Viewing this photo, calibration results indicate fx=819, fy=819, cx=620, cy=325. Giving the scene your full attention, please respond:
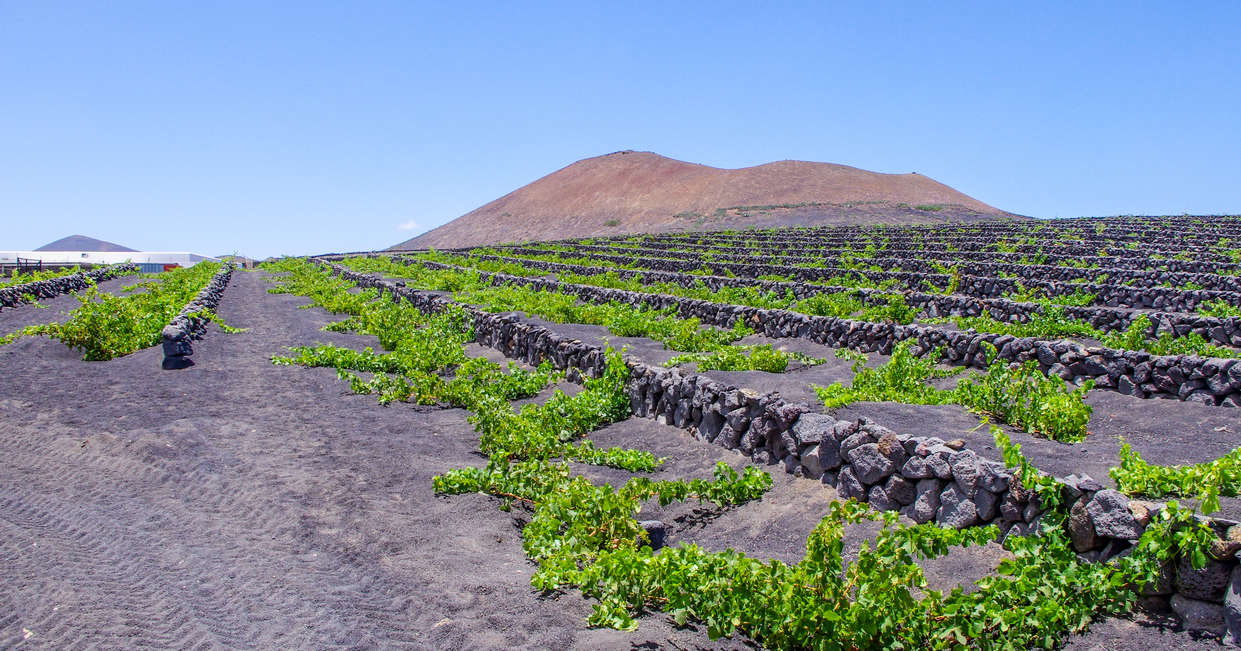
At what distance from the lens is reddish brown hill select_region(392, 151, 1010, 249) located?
81.4 metres

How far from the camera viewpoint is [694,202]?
98.5m

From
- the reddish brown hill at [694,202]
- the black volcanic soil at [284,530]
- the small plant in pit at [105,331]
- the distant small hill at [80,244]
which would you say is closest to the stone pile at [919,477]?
the black volcanic soil at [284,530]

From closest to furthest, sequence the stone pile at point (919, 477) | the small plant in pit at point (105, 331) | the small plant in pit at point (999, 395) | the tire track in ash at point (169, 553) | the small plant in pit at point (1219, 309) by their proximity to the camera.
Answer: the stone pile at point (919, 477), the tire track in ash at point (169, 553), the small plant in pit at point (999, 395), the small plant in pit at point (1219, 309), the small plant in pit at point (105, 331)

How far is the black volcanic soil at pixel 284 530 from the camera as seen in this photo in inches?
218

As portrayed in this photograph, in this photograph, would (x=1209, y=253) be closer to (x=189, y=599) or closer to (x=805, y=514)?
(x=805, y=514)

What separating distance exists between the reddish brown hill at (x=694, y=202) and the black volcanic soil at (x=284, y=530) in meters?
65.6

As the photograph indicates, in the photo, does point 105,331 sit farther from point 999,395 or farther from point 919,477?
point 999,395

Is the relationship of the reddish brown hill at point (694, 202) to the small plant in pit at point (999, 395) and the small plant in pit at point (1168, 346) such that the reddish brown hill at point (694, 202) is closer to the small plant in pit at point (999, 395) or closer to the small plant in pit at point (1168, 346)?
the small plant in pit at point (1168, 346)

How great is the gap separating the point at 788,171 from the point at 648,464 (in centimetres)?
10198

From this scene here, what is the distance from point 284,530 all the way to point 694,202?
9331 cm

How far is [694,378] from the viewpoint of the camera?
11500 millimetres

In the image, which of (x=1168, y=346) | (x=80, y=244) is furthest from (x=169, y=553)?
(x=80, y=244)

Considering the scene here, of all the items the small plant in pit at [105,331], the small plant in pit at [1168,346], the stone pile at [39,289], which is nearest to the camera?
the small plant in pit at [1168,346]

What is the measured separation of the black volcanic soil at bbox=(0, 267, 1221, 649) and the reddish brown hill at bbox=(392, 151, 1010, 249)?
6564 cm
